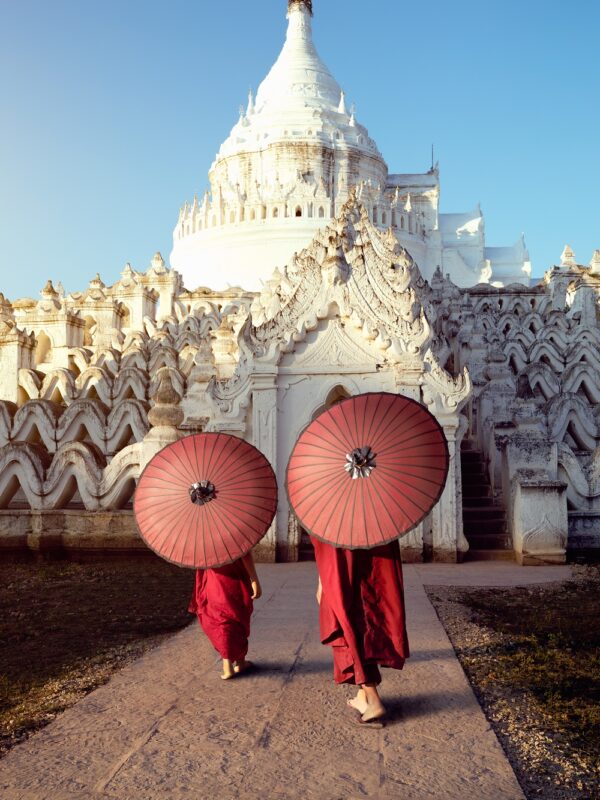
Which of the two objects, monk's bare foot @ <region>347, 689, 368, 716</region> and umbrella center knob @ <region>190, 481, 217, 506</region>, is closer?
monk's bare foot @ <region>347, 689, 368, 716</region>

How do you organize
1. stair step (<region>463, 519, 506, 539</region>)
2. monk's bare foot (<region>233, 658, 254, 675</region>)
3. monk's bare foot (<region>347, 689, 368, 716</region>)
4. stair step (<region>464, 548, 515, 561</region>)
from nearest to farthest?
monk's bare foot (<region>347, 689, 368, 716</region>), monk's bare foot (<region>233, 658, 254, 675</region>), stair step (<region>464, 548, 515, 561</region>), stair step (<region>463, 519, 506, 539</region>)

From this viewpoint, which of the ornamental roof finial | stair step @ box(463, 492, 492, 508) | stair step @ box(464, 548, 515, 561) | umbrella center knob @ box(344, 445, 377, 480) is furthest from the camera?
the ornamental roof finial

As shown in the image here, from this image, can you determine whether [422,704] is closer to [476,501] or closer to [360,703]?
[360,703]

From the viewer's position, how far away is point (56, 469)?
12.1m

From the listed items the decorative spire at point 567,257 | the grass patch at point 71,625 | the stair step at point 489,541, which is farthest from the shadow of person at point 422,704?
the decorative spire at point 567,257

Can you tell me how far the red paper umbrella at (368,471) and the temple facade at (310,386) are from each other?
544cm

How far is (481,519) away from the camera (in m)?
11.7

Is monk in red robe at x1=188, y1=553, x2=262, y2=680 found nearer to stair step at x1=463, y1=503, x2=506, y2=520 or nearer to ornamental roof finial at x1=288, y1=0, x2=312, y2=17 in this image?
stair step at x1=463, y1=503, x2=506, y2=520

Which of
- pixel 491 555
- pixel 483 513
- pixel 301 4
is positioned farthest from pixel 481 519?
pixel 301 4

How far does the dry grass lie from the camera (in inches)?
162

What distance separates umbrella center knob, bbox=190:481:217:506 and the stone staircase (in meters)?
5.78

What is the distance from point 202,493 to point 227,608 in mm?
777

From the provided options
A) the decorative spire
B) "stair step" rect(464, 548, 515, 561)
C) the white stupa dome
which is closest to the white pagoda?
the white stupa dome

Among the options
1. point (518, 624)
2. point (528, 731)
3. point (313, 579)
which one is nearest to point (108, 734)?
point (528, 731)
